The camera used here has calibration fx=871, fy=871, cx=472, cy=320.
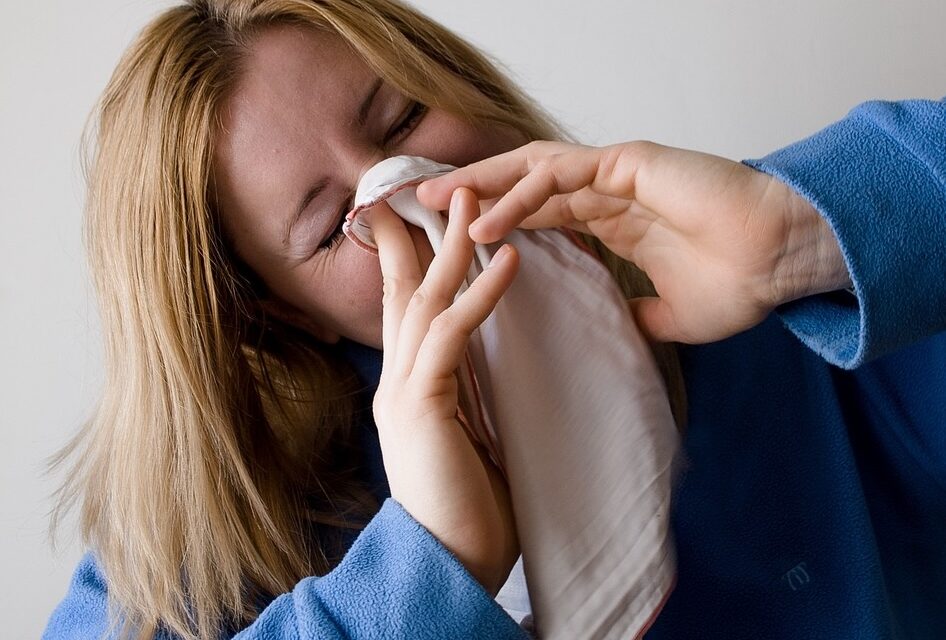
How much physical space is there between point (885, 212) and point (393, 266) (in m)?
0.34

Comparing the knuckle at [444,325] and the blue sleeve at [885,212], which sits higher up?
the blue sleeve at [885,212]

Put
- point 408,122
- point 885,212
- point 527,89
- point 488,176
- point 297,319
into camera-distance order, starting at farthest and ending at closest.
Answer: point 527,89, point 297,319, point 408,122, point 488,176, point 885,212

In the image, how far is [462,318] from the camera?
23.5 inches

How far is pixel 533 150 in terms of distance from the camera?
641 mm

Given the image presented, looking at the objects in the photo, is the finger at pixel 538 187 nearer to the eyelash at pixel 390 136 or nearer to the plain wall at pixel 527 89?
the eyelash at pixel 390 136

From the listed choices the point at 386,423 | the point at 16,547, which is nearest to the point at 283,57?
the point at 386,423

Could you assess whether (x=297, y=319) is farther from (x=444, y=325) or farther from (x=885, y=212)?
(x=885, y=212)

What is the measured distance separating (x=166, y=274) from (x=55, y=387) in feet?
1.32

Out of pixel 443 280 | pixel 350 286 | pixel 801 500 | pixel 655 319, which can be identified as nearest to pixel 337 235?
pixel 350 286

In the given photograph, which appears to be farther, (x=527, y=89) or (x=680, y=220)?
(x=527, y=89)

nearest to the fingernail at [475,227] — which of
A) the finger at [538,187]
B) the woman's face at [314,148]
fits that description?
the finger at [538,187]

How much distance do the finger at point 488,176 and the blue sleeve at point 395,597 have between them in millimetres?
225

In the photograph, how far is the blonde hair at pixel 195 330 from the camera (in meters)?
A: 0.77

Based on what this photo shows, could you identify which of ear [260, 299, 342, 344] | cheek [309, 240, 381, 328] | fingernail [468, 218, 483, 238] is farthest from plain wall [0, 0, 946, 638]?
fingernail [468, 218, 483, 238]
